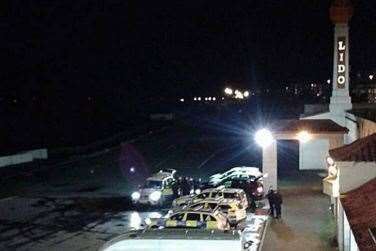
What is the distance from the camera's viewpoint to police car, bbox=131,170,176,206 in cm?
3136

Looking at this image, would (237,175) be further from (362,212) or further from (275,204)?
(362,212)

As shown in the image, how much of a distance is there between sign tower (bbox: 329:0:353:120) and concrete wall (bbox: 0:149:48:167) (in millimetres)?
24163

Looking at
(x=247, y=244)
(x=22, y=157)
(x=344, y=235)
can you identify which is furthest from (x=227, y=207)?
(x=22, y=157)

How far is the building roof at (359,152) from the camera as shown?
19.6m

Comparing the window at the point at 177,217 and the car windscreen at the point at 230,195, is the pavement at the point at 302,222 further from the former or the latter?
the window at the point at 177,217

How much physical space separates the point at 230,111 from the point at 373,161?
9607 centimetres

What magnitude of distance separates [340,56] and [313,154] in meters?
6.45

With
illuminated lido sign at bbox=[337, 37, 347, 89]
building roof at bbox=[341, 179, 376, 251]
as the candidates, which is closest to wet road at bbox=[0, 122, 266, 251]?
building roof at bbox=[341, 179, 376, 251]

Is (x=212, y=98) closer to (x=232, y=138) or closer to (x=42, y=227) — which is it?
(x=232, y=138)

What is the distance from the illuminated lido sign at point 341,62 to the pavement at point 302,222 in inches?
263

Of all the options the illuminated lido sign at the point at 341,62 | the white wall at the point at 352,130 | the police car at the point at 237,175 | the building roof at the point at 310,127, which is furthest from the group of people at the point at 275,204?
the illuminated lido sign at the point at 341,62

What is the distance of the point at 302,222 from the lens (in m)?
26.5

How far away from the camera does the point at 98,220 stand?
28.1 meters

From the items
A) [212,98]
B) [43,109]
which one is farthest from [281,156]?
[212,98]
